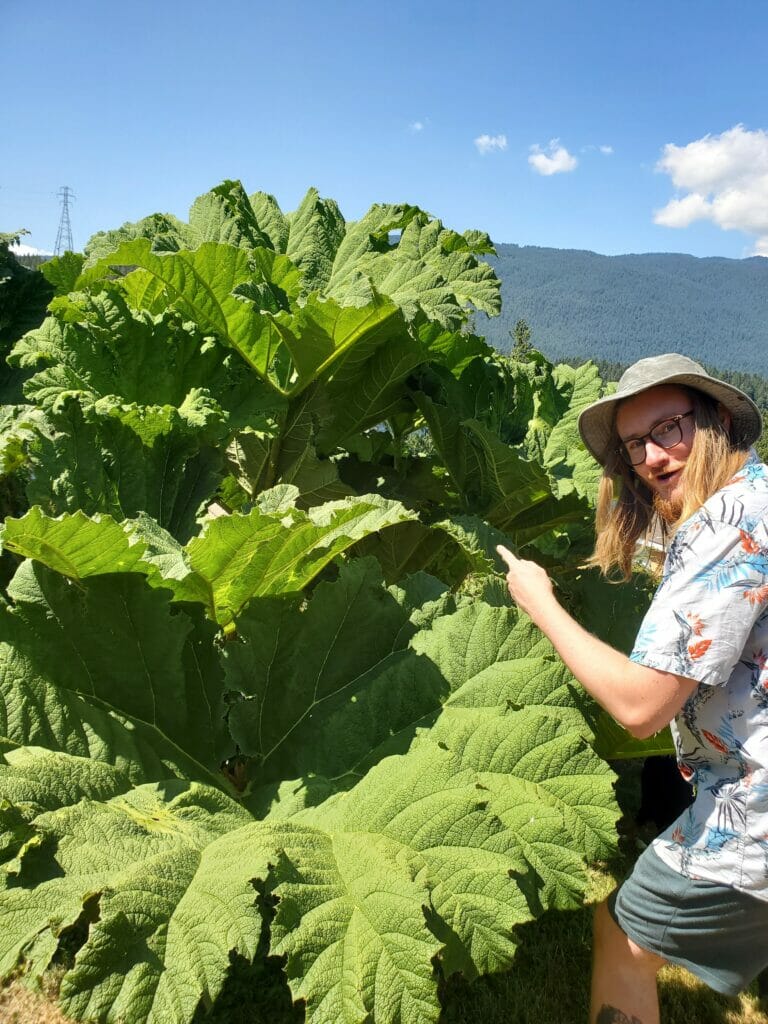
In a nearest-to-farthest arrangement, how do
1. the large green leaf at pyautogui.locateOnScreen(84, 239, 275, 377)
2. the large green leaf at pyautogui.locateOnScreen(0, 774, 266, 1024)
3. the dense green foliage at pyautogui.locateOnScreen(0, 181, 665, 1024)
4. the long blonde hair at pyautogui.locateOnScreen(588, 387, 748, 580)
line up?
1. the large green leaf at pyautogui.locateOnScreen(0, 774, 266, 1024)
2. the dense green foliage at pyautogui.locateOnScreen(0, 181, 665, 1024)
3. the long blonde hair at pyautogui.locateOnScreen(588, 387, 748, 580)
4. the large green leaf at pyautogui.locateOnScreen(84, 239, 275, 377)

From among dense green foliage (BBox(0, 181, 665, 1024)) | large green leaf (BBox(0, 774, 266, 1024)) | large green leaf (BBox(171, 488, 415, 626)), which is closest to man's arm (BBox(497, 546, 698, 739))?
dense green foliage (BBox(0, 181, 665, 1024))

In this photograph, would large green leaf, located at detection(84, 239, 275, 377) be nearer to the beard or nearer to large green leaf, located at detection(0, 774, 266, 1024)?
the beard

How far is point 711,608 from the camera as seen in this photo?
1.38 meters

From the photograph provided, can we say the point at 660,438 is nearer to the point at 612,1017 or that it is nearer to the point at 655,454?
the point at 655,454

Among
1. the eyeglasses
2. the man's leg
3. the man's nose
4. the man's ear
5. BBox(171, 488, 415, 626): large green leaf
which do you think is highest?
the man's ear

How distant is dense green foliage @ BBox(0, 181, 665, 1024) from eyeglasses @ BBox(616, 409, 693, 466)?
1.54ft

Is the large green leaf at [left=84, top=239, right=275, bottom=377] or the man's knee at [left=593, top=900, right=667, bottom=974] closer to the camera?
the man's knee at [left=593, top=900, right=667, bottom=974]

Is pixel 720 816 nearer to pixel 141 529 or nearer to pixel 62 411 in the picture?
pixel 141 529

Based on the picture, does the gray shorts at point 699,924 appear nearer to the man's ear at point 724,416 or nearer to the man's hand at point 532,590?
the man's hand at point 532,590

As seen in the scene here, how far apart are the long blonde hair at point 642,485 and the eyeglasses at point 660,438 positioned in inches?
1.5

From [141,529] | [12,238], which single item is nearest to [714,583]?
[141,529]

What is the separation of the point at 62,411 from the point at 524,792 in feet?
5.08

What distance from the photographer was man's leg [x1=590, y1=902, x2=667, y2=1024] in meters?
1.88

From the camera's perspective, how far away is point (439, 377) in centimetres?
290
